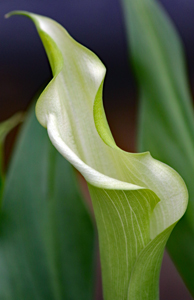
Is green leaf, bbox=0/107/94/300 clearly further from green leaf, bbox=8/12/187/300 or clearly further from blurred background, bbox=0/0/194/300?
blurred background, bbox=0/0/194/300

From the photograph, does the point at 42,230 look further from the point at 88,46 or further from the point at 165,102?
the point at 88,46

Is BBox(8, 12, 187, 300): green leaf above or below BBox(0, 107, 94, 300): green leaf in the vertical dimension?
above

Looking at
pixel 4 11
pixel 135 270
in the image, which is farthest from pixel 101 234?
pixel 4 11

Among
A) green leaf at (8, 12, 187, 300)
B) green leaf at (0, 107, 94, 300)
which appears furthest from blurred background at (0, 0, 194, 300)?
green leaf at (8, 12, 187, 300)

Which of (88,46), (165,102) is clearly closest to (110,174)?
(165,102)

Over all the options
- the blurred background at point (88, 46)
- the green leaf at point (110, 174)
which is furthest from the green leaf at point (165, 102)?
the blurred background at point (88, 46)
